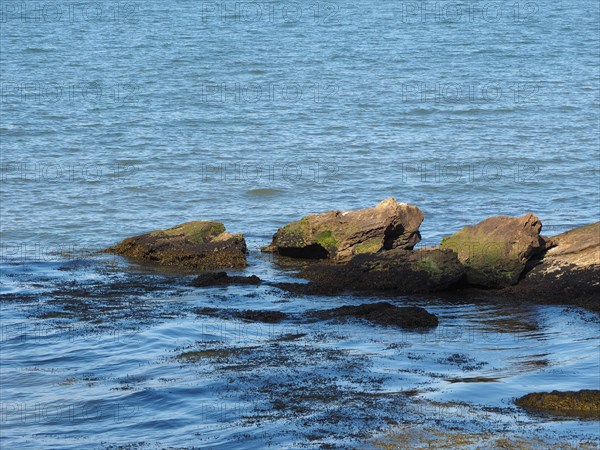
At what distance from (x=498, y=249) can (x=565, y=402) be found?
6073 mm

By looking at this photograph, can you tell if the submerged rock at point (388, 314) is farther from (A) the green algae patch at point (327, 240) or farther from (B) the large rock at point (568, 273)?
(A) the green algae patch at point (327, 240)

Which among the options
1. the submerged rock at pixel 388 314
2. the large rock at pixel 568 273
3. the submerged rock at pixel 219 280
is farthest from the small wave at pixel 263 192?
the submerged rock at pixel 388 314

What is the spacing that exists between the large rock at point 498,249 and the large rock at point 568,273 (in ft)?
0.81

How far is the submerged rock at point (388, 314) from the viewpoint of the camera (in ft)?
50.6

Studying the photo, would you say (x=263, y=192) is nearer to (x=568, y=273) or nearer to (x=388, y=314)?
(x=568, y=273)

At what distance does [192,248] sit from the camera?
19.8 metres

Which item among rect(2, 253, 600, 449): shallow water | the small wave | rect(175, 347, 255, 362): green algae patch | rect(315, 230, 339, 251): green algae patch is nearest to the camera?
rect(2, 253, 600, 449): shallow water

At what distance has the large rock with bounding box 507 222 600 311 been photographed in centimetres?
1677

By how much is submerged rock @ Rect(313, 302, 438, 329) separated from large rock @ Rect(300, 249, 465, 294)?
1.35m

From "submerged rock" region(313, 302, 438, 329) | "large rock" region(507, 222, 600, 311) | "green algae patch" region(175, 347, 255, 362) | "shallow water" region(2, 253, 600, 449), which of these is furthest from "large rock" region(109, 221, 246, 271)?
"large rock" region(507, 222, 600, 311)

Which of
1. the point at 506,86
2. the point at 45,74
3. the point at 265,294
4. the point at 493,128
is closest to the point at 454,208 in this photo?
the point at 265,294

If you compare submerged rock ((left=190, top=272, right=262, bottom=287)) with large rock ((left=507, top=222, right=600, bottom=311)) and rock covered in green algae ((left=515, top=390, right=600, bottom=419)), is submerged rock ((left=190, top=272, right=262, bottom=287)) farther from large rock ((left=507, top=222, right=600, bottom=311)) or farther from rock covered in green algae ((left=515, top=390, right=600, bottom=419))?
rock covered in green algae ((left=515, top=390, right=600, bottom=419))

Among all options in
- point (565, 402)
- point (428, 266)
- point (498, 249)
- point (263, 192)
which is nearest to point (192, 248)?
point (428, 266)

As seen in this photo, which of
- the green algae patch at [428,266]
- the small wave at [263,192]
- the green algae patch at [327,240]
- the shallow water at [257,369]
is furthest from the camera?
the small wave at [263,192]
